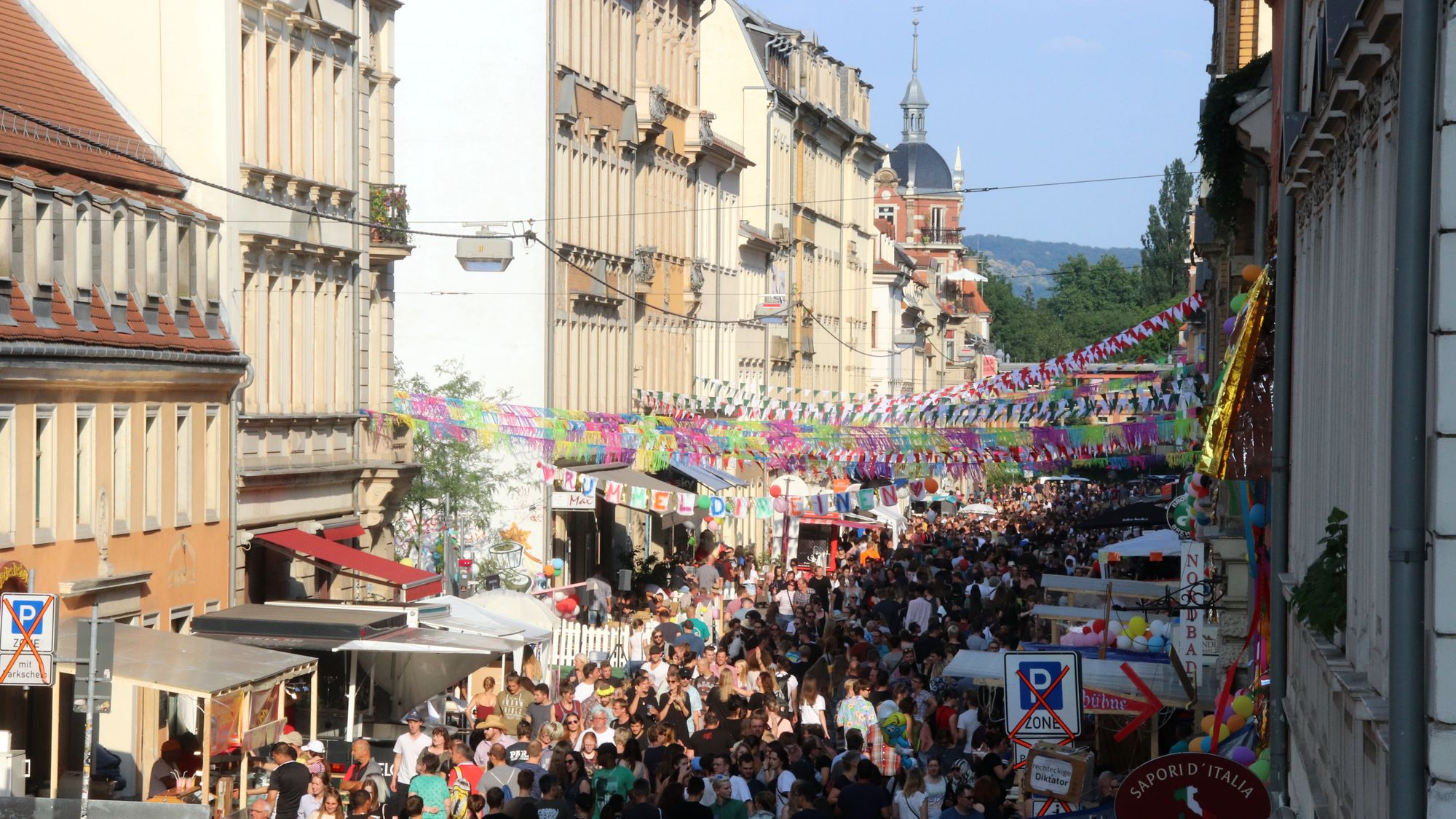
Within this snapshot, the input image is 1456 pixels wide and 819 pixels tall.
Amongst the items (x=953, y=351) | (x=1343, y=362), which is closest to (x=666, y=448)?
(x=1343, y=362)

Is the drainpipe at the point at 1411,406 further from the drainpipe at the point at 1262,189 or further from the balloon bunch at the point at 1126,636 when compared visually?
the balloon bunch at the point at 1126,636

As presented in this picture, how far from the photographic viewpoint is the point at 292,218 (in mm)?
27219

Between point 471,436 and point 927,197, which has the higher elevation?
point 927,197

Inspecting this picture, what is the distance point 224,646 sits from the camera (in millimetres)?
19031

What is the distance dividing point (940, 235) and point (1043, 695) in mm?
130923

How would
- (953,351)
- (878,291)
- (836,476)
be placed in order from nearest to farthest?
(836,476) → (878,291) → (953,351)

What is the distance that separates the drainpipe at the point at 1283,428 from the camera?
1188 centimetres

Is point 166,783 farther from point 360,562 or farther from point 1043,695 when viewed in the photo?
point 1043,695

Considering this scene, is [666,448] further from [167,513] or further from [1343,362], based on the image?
[1343,362]

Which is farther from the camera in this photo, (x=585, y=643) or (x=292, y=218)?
(x=585, y=643)

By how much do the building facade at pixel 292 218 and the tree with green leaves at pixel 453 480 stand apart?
2639 millimetres

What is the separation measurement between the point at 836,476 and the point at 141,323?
40093 mm

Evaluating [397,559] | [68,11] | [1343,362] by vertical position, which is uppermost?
[68,11]

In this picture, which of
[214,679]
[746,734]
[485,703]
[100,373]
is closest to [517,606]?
[485,703]
